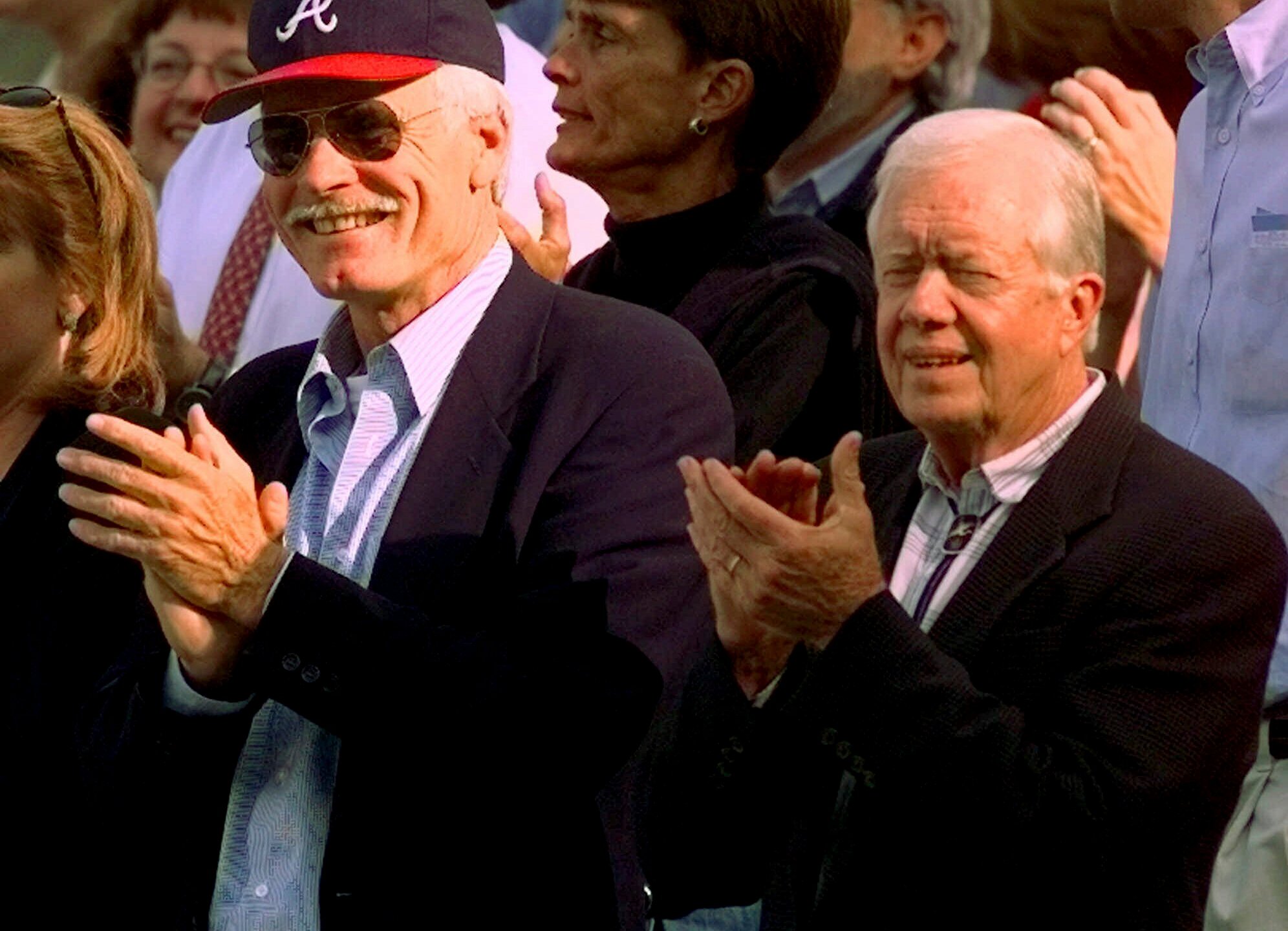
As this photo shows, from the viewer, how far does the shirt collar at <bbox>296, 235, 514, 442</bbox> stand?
330cm

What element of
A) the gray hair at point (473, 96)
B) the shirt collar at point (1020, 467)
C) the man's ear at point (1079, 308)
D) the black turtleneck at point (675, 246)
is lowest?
the black turtleneck at point (675, 246)

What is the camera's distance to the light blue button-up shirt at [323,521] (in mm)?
3123

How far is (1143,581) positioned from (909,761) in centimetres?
35

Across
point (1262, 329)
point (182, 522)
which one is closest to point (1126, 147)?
point (1262, 329)

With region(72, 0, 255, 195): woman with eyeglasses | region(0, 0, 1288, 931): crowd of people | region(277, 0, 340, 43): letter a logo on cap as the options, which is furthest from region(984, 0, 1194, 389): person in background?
region(72, 0, 255, 195): woman with eyeglasses

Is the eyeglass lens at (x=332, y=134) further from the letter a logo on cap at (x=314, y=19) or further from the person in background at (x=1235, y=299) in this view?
the person in background at (x=1235, y=299)

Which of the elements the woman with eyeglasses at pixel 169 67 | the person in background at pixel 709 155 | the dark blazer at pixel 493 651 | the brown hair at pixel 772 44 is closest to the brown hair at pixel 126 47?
the woman with eyeglasses at pixel 169 67

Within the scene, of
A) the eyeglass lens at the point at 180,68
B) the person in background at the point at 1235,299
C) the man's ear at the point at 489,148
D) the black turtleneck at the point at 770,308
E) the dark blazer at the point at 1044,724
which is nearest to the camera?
the dark blazer at the point at 1044,724

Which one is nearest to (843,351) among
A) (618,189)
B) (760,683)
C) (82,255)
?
(618,189)

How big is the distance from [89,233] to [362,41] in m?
0.55

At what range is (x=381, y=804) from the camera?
3.10 m

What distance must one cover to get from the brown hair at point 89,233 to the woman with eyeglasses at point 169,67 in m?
1.71

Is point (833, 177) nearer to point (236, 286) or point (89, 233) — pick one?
point (236, 286)

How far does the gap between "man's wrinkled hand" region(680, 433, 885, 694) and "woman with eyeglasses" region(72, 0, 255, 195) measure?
262 cm
